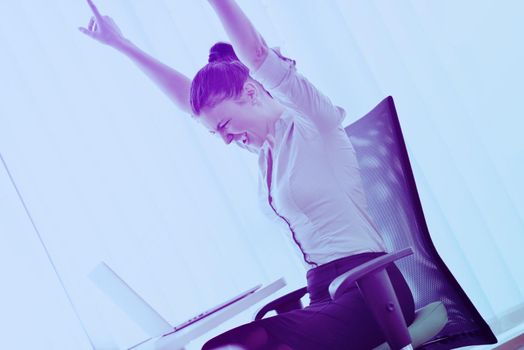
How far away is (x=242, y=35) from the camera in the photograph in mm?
1457

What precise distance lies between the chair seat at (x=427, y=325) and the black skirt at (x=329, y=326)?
0.02 meters

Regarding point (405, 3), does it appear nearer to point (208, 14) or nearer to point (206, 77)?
point (208, 14)

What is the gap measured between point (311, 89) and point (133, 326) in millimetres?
1198

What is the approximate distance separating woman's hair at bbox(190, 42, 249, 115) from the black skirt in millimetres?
676

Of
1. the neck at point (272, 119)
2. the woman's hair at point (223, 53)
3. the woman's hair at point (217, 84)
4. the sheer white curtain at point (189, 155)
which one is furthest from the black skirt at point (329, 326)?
the sheer white curtain at point (189, 155)

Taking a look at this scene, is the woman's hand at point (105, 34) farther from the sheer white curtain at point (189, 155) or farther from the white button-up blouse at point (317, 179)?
the white button-up blouse at point (317, 179)

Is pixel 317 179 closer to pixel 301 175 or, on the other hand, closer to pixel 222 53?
pixel 301 175

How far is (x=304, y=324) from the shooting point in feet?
3.99

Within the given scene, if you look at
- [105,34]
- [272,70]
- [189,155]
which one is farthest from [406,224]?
[105,34]

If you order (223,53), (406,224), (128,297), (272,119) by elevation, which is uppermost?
(223,53)

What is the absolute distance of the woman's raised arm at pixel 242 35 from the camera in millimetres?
1434

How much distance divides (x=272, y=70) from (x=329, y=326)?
2.09 ft

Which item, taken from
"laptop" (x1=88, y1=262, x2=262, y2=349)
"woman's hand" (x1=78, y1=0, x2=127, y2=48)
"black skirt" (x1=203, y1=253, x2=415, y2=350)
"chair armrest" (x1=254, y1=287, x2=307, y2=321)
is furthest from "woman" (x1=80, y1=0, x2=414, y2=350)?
"woman's hand" (x1=78, y1=0, x2=127, y2=48)

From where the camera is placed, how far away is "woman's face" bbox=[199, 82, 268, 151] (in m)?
1.66
